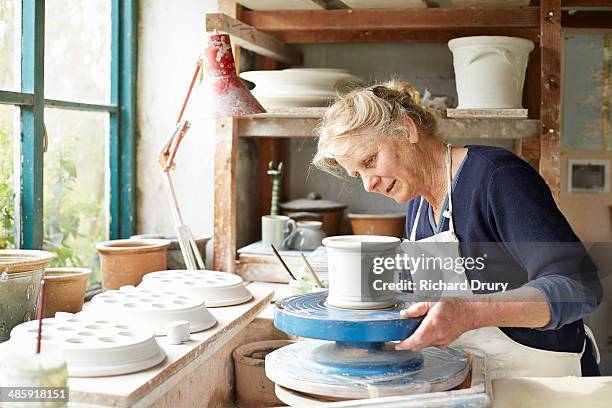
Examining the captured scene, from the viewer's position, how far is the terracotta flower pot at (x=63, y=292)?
247 centimetres

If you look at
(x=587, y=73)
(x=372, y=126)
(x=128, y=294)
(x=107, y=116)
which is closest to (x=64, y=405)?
(x=128, y=294)

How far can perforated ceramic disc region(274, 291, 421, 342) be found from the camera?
180cm

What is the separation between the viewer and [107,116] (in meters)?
3.40

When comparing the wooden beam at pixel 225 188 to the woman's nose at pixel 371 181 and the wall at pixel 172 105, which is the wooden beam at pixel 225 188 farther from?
the woman's nose at pixel 371 181

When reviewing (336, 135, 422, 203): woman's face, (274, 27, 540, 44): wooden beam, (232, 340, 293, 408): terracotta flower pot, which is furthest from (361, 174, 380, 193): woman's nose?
(274, 27, 540, 44): wooden beam

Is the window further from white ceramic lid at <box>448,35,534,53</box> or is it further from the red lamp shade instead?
white ceramic lid at <box>448,35,534,53</box>

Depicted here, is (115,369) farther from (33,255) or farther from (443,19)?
(443,19)

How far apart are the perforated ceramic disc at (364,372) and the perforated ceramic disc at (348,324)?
0.29ft

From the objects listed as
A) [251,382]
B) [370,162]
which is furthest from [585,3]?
[251,382]

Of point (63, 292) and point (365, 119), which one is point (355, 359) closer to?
point (365, 119)

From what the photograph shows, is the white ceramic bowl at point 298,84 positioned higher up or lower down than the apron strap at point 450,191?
higher up

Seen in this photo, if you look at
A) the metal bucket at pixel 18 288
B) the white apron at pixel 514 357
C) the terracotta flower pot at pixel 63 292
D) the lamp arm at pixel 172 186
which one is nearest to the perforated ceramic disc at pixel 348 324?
the white apron at pixel 514 357

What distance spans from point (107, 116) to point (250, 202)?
753 millimetres

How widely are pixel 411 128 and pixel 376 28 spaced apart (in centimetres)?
106
